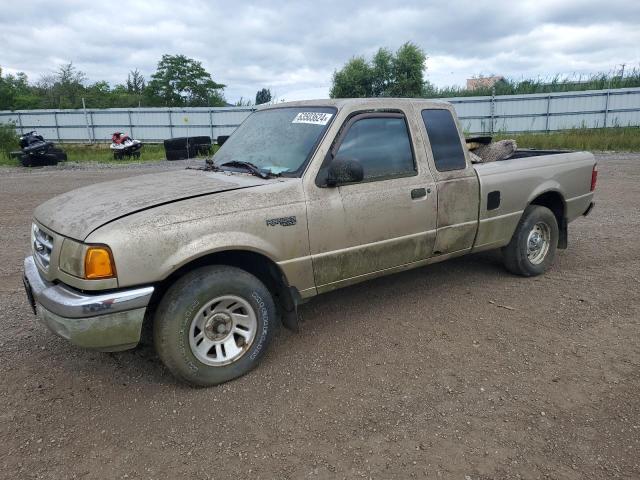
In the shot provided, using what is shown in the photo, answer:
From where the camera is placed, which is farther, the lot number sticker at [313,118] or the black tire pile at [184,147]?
the black tire pile at [184,147]

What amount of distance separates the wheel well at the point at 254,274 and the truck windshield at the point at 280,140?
2.30 feet

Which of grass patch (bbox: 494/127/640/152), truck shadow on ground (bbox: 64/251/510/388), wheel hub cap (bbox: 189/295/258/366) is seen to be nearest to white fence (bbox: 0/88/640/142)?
grass patch (bbox: 494/127/640/152)

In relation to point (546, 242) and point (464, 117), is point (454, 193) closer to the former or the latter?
point (546, 242)

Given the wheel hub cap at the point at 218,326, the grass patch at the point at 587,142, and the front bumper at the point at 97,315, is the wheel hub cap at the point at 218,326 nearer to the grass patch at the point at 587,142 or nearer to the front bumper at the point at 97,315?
the front bumper at the point at 97,315

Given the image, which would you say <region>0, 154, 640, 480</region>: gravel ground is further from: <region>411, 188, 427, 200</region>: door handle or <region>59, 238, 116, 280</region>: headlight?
<region>411, 188, 427, 200</region>: door handle

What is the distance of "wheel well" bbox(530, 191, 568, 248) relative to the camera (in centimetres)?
541

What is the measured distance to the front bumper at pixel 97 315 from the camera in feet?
9.30

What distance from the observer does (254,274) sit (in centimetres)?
369

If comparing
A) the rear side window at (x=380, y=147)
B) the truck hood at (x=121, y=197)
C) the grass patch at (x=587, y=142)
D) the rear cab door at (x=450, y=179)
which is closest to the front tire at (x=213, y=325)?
the truck hood at (x=121, y=197)

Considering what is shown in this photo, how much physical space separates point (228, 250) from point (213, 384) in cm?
91

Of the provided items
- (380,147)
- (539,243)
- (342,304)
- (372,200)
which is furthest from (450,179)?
(539,243)

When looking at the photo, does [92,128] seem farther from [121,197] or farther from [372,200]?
[372,200]

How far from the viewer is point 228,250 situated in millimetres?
3270

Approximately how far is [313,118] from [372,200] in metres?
0.82
